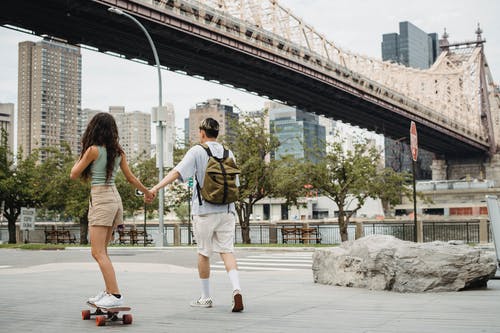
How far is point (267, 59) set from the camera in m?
44.0

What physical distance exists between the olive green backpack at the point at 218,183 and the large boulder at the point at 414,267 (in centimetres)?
246

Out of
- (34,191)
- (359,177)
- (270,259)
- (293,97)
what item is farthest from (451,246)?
(293,97)

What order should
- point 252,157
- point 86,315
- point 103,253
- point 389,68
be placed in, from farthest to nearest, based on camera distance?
point 389,68, point 252,157, point 103,253, point 86,315

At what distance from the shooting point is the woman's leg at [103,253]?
579 centimetres

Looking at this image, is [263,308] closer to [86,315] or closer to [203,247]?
[203,247]

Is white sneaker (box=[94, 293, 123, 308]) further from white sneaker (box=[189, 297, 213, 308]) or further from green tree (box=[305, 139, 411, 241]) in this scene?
green tree (box=[305, 139, 411, 241])

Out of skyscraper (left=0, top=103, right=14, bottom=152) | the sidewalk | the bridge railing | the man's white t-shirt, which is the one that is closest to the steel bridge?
the bridge railing

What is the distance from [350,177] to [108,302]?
24627 millimetres

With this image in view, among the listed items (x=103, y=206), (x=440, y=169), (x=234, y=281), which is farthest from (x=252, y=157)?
(x=440, y=169)

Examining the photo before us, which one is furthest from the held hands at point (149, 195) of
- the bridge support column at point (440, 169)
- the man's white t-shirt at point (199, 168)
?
the bridge support column at point (440, 169)

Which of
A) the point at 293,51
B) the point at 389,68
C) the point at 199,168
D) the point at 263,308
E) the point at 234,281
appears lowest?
the point at 263,308

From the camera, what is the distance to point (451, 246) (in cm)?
816

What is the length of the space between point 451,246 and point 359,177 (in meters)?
21.5

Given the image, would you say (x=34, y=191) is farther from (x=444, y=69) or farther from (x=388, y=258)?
(x=444, y=69)
